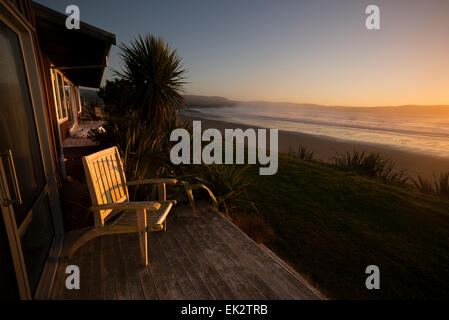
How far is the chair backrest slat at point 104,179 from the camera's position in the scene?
5.94 feet

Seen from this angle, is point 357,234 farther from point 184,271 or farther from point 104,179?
point 104,179

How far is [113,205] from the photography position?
1714 mm

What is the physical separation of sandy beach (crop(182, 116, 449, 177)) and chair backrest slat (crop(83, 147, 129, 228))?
8606 mm

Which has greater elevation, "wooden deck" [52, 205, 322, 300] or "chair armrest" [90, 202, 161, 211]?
"chair armrest" [90, 202, 161, 211]

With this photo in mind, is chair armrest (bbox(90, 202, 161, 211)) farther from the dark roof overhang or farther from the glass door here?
the dark roof overhang

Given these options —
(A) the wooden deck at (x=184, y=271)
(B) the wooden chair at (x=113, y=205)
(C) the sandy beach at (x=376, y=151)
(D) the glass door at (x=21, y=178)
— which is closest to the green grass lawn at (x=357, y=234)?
(A) the wooden deck at (x=184, y=271)

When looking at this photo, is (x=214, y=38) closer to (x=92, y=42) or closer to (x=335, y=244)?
(x=92, y=42)

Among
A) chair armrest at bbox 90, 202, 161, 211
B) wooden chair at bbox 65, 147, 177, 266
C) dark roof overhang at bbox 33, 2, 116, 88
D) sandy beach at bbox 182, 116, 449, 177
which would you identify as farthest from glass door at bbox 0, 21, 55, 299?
sandy beach at bbox 182, 116, 449, 177

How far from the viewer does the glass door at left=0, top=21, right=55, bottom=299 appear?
46.4 inches

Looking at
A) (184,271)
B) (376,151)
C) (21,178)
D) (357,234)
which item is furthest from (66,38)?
(376,151)

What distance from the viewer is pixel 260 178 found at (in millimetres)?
5656

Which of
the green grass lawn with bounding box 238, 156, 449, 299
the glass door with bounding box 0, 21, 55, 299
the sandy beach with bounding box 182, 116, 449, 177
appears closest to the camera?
the glass door with bounding box 0, 21, 55, 299

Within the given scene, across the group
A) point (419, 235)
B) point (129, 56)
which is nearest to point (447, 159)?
point (419, 235)

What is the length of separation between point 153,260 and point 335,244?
8.15ft
